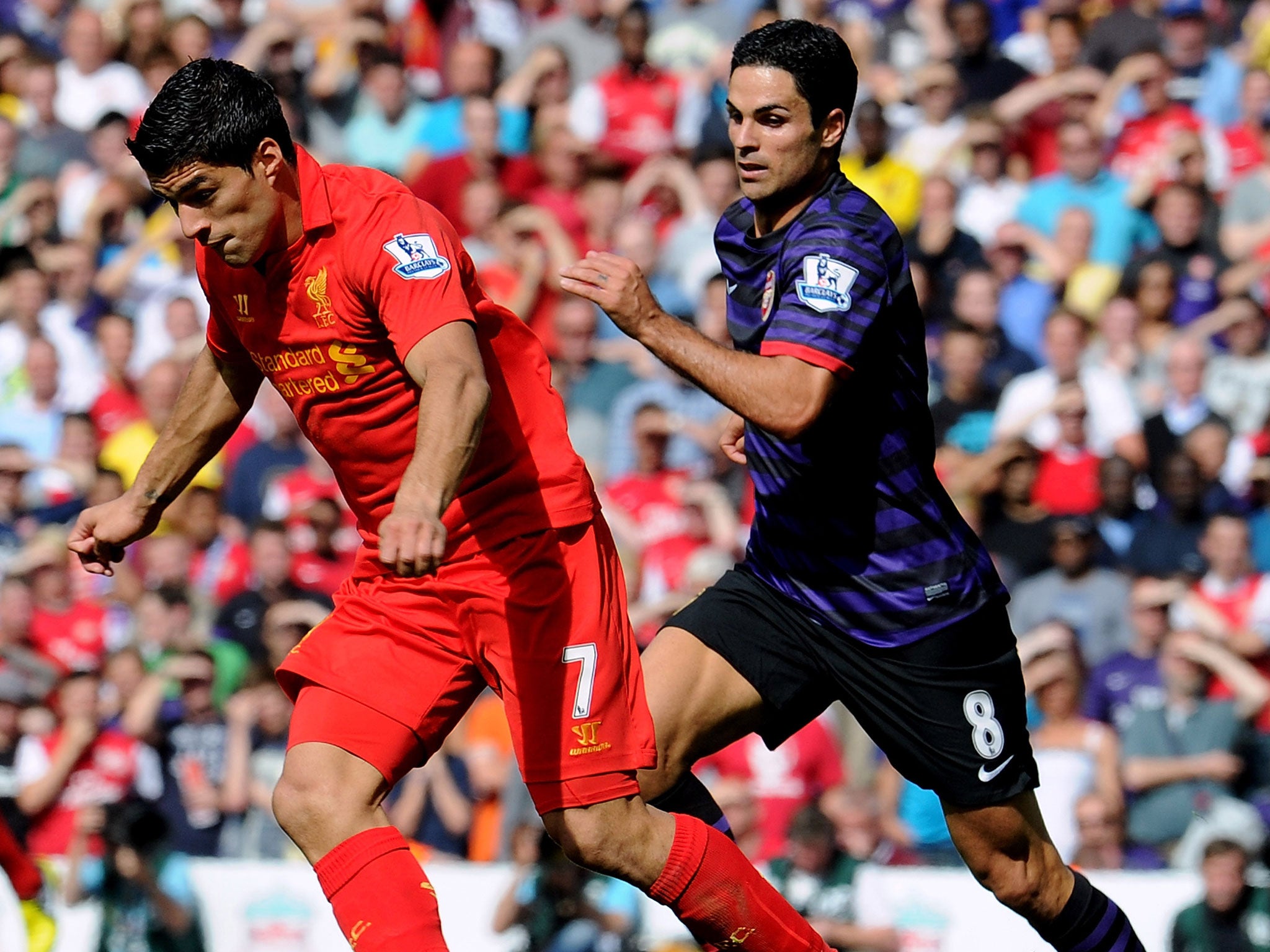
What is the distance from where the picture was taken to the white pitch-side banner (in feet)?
26.3

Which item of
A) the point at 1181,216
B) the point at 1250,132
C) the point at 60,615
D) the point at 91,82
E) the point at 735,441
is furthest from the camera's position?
the point at 91,82

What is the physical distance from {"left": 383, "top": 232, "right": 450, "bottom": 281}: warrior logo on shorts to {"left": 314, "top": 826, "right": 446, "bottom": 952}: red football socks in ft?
4.50

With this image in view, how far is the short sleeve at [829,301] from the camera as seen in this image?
4.98m

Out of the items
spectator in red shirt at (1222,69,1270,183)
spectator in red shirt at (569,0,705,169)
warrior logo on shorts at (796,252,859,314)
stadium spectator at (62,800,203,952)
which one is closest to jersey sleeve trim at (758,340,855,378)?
warrior logo on shorts at (796,252,859,314)

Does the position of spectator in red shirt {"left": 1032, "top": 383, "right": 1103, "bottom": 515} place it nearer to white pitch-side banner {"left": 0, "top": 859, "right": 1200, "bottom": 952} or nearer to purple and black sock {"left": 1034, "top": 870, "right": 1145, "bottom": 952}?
white pitch-side banner {"left": 0, "top": 859, "right": 1200, "bottom": 952}

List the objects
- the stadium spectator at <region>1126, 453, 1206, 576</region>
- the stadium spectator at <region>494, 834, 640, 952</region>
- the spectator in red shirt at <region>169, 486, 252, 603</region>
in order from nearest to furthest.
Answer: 1. the stadium spectator at <region>494, 834, 640, 952</region>
2. the stadium spectator at <region>1126, 453, 1206, 576</region>
3. the spectator in red shirt at <region>169, 486, 252, 603</region>

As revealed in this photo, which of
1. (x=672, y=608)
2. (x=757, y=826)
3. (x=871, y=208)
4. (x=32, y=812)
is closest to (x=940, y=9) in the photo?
(x=672, y=608)

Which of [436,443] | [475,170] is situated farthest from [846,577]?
[475,170]

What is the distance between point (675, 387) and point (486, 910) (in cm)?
348

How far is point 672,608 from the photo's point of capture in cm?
981

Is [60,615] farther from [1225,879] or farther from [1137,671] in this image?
[1225,879]

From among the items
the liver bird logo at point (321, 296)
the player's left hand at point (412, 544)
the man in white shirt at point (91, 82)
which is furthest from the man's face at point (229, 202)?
the man in white shirt at point (91, 82)

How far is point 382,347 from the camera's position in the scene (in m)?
4.95

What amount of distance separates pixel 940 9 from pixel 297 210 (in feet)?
31.0
